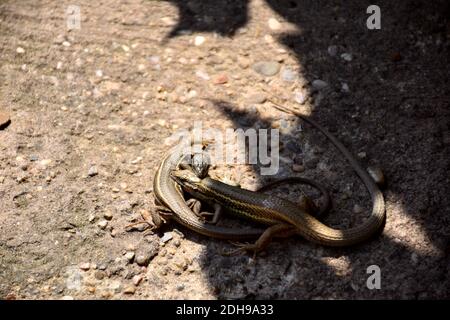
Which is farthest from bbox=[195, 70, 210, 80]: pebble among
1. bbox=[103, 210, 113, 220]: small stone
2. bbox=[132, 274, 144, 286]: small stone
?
bbox=[132, 274, 144, 286]: small stone

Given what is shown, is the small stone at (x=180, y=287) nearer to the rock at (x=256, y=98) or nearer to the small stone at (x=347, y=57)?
the rock at (x=256, y=98)

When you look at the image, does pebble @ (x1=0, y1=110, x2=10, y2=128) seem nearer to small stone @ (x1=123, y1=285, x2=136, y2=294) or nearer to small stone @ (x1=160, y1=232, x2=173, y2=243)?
small stone @ (x1=160, y1=232, x2=173, y2=243)

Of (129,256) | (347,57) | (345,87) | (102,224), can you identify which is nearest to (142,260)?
(129,256)

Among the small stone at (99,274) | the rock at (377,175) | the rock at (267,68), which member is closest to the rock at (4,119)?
the small stone at (99,274)

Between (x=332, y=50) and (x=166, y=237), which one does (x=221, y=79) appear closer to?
(x=332, y=50)

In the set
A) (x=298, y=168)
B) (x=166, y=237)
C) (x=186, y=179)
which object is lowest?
(x=166, y=237)
